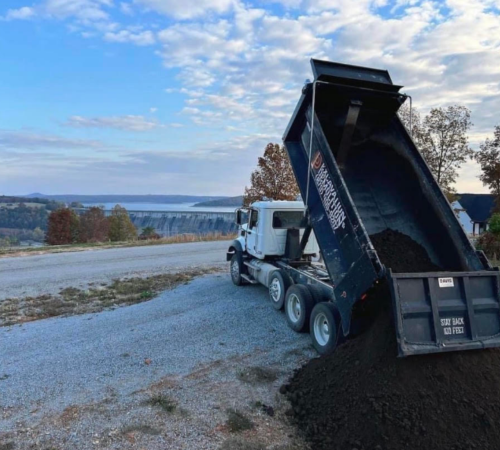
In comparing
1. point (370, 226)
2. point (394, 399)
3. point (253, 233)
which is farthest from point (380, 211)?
point (253, 233)

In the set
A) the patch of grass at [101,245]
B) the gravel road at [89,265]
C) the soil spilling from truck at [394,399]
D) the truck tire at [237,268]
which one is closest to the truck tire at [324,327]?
the soil spilling from truck at [394,399]

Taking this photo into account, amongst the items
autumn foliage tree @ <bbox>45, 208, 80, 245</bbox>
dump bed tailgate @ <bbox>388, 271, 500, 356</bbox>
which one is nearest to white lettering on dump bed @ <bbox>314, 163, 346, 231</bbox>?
dump bed tailgate @ <bbox>388, 271, 500, 356</bbox>

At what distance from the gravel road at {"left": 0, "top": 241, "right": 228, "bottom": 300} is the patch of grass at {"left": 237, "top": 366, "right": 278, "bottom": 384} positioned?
766 centimetres

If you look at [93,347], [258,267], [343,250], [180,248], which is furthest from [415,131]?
[93,347]

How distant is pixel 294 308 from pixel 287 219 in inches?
107

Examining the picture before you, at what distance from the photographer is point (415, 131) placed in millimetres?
21719

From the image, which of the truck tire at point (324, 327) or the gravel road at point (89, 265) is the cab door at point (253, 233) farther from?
the gravel road at point (89, 265)

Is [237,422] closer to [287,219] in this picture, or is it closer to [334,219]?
→ [334,219]

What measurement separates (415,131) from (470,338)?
Result: 19.4 m

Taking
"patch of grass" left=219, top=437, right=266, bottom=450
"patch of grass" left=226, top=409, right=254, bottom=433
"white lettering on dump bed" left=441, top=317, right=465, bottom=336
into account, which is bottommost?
"patch of grass" left=219, top=437, right=266, bottom=450

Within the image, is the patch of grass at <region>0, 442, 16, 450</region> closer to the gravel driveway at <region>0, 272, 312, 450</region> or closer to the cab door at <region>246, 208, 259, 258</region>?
the gravel driveway at <region>0, 272, 312, 450</region>

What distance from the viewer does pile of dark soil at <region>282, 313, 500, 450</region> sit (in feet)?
12.4

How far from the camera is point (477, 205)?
1709 inches

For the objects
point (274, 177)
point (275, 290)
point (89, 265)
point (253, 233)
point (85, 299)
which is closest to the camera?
point (275, 290)
